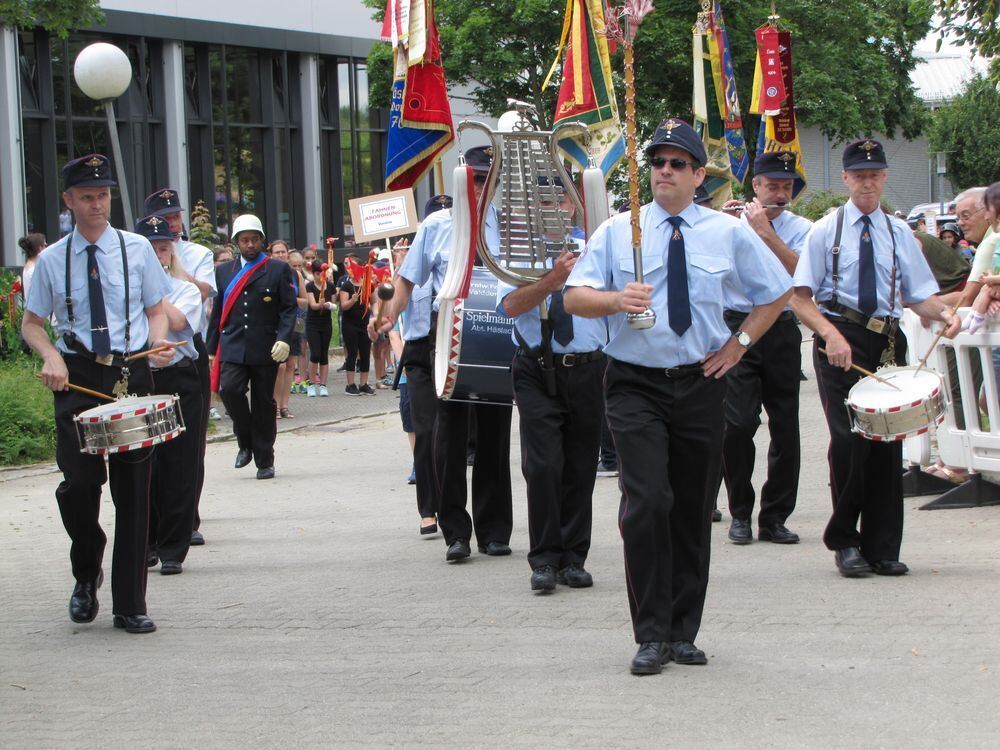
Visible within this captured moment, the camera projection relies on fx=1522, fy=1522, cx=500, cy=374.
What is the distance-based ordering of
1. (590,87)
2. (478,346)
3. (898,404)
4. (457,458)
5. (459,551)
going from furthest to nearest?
(590,87)
(457,458)
(459,551)
(478,346)
(898,404)

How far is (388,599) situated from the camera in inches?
300

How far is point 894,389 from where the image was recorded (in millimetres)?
7191

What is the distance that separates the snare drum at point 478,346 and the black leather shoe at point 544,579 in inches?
38.1

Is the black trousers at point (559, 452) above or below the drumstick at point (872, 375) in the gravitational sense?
below

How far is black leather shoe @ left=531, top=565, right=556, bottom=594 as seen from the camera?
751 centimetres

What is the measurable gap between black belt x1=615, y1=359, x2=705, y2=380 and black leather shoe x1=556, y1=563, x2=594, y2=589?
2023 millimetres

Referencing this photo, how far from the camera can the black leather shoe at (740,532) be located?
29.1ft

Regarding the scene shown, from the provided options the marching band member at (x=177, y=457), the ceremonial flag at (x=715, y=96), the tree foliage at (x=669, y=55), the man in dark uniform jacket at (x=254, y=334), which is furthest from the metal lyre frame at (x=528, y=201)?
the tree foliage at (x=669, y=55)

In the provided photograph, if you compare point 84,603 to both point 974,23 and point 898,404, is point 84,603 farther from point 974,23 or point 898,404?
point 974,23

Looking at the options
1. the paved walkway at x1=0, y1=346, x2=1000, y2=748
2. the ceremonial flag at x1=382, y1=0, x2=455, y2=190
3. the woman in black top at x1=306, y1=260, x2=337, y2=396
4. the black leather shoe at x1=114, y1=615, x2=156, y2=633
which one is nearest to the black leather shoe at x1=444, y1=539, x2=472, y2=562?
the paved walkway at x1=0, y1=346, x2=1000, y2=748

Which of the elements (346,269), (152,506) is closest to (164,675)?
(152,506)

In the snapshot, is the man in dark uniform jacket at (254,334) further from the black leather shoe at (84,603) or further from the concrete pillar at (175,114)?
the concrete pillar at (175,114)

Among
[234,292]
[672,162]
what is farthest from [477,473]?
[234,292]

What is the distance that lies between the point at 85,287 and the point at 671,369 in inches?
111
